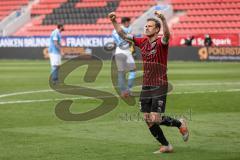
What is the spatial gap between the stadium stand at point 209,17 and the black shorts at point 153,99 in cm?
3601

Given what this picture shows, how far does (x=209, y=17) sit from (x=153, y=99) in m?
38.4

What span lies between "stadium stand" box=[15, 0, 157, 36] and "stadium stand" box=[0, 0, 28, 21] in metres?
1.68

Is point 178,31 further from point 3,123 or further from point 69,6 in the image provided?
point 3,123

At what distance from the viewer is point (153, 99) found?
985cm

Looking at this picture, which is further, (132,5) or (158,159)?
(132,5)

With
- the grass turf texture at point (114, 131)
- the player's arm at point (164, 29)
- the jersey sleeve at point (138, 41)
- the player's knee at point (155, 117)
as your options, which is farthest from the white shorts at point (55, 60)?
the player's arm at point (164, 29)

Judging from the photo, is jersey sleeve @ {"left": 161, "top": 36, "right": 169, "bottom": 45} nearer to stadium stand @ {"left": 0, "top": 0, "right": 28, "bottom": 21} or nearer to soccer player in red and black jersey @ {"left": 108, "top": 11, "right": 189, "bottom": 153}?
soccer player in red and black jersey @ {"left": 108, "top": 11, "right": 189, "bottom": 153}

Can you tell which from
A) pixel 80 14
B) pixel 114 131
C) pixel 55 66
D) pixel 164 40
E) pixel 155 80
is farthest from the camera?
pixel 80 14

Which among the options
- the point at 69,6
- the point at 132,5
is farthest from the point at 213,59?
the point at 69,6

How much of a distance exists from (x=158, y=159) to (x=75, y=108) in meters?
6.65

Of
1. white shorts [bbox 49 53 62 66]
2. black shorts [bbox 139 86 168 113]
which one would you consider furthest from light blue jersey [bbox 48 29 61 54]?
black shorts [bbox 139 86 168 113]

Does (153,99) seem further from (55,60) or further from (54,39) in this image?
(55,60)

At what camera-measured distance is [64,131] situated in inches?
473

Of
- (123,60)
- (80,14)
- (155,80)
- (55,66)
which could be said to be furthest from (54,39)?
(80,14)
